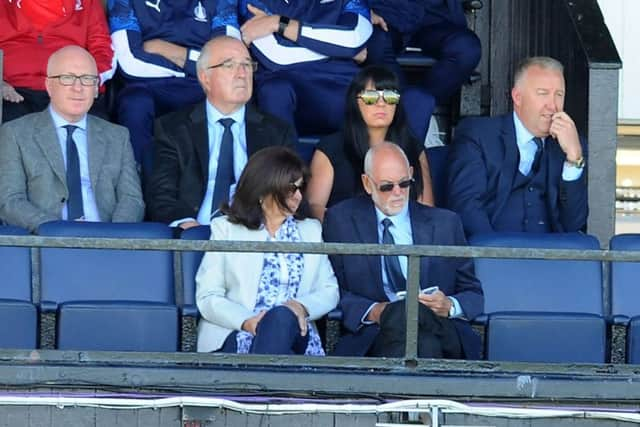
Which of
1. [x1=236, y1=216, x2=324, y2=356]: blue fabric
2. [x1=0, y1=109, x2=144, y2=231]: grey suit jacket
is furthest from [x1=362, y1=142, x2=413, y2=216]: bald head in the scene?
[x1=0, y1=109, x2=144, y2=231]: grey suit jacket

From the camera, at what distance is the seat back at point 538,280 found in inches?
268

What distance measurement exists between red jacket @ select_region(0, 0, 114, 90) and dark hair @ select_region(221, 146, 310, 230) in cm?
185

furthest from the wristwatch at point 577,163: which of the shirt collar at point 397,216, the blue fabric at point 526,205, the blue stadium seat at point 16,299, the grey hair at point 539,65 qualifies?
the blue stadium seat at point 16,299

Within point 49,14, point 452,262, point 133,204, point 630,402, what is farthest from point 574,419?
point 49,14

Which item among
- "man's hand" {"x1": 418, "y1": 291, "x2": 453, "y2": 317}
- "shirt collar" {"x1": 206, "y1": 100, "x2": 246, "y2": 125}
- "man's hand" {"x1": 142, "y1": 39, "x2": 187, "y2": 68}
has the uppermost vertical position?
"man's hand" {"x1": 142, "y1": 39, "x2": 187, "y2": 68}

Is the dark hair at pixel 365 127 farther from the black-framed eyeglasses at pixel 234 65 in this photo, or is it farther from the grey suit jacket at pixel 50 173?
the grey suit jacket at pixel 50 173

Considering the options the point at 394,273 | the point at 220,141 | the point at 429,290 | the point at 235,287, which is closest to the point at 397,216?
the point at 394,273

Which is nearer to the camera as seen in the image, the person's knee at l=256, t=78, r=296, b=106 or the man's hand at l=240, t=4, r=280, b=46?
the person's knee at l=256, t=78, r=296, b=106

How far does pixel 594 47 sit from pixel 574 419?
2316mm

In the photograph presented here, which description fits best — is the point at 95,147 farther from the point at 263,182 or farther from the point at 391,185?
the point at 391,185

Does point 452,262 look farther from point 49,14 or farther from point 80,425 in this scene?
point 49,14

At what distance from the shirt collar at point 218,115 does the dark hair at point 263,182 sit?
1.05 meters

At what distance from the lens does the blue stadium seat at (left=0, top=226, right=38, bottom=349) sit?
259 inches

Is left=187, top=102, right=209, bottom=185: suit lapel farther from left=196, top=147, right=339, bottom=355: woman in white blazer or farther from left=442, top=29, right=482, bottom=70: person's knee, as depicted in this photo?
left=442, top=29, right=482, bottom=70: person's knee
